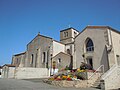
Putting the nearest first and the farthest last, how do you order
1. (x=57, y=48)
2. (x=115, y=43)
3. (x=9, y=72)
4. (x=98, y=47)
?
(x=115, y=43), (x=98, y=47), (x=9, y=72), (x=57, y=48)

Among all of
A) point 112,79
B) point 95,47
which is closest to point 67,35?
point 95,47

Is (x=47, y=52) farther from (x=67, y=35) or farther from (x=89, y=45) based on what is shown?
(x=89, y=45)

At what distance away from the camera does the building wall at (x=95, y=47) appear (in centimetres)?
2029

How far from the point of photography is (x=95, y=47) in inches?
850

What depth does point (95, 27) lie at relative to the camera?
22.5 m

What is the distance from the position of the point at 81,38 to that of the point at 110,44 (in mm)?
6026

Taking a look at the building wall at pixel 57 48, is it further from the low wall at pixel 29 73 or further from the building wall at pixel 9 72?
the building wall at pixel 9 72

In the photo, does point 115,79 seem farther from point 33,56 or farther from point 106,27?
point 33,56

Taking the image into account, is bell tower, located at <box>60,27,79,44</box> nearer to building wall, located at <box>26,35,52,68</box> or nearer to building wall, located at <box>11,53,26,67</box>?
building wall, located at <box>26,35,52,68</box>

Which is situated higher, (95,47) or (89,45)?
(89,45)

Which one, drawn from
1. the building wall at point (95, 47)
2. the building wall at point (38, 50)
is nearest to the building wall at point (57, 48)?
the building wall at point (38, 50)

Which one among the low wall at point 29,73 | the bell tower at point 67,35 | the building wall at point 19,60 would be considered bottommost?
the low wall at point 29,73

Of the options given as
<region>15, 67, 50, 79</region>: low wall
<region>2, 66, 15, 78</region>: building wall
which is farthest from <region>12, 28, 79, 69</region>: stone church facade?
<region>2, 66, 15, 78</region>: building wall

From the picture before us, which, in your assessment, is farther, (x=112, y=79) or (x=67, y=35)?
(x=67, y=35)
